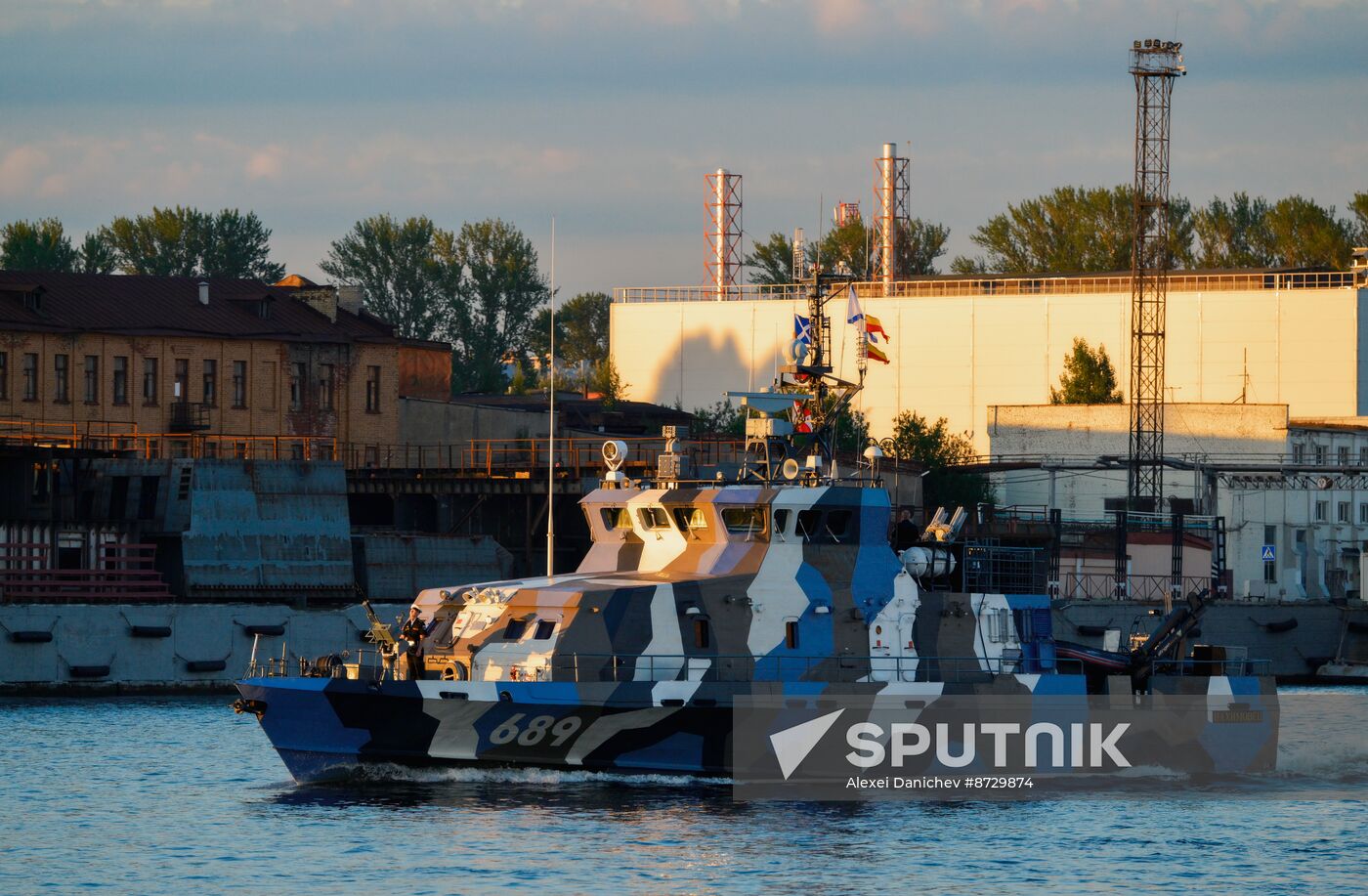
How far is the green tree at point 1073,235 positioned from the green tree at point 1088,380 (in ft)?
57.6

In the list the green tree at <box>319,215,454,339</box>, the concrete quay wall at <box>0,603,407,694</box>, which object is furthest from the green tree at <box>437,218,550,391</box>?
the concrete quay wall at <box>0,603,407,694</box>

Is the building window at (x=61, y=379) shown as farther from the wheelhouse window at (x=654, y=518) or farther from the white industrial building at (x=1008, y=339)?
the wheelhouse window at (x=654, y=518)

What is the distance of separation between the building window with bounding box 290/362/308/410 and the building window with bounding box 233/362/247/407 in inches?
74.0

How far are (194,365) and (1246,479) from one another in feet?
126

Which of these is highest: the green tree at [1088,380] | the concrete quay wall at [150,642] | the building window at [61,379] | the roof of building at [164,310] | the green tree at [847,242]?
the green tree at [847,242]

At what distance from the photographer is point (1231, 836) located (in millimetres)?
32094

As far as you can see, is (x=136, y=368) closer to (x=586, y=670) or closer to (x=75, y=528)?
(x=75, y=528)

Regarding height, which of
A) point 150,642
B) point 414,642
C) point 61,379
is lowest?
point 150,642

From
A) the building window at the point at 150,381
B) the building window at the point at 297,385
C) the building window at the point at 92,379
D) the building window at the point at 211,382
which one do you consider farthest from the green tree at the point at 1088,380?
the building window at the point at 92,379

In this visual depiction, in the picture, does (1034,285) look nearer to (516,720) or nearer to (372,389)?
(372,389)

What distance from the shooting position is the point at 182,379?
2960 inches

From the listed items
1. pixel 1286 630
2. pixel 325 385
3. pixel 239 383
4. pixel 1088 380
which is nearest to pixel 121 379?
pixel 239 383

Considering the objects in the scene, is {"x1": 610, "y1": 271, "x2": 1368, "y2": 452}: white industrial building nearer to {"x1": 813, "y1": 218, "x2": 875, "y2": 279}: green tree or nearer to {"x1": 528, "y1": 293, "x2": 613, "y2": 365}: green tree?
{"x1": 813, "y1": 218, "x2": 875, "y2": 279}: green tree

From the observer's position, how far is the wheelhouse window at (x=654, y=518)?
34.6 m
